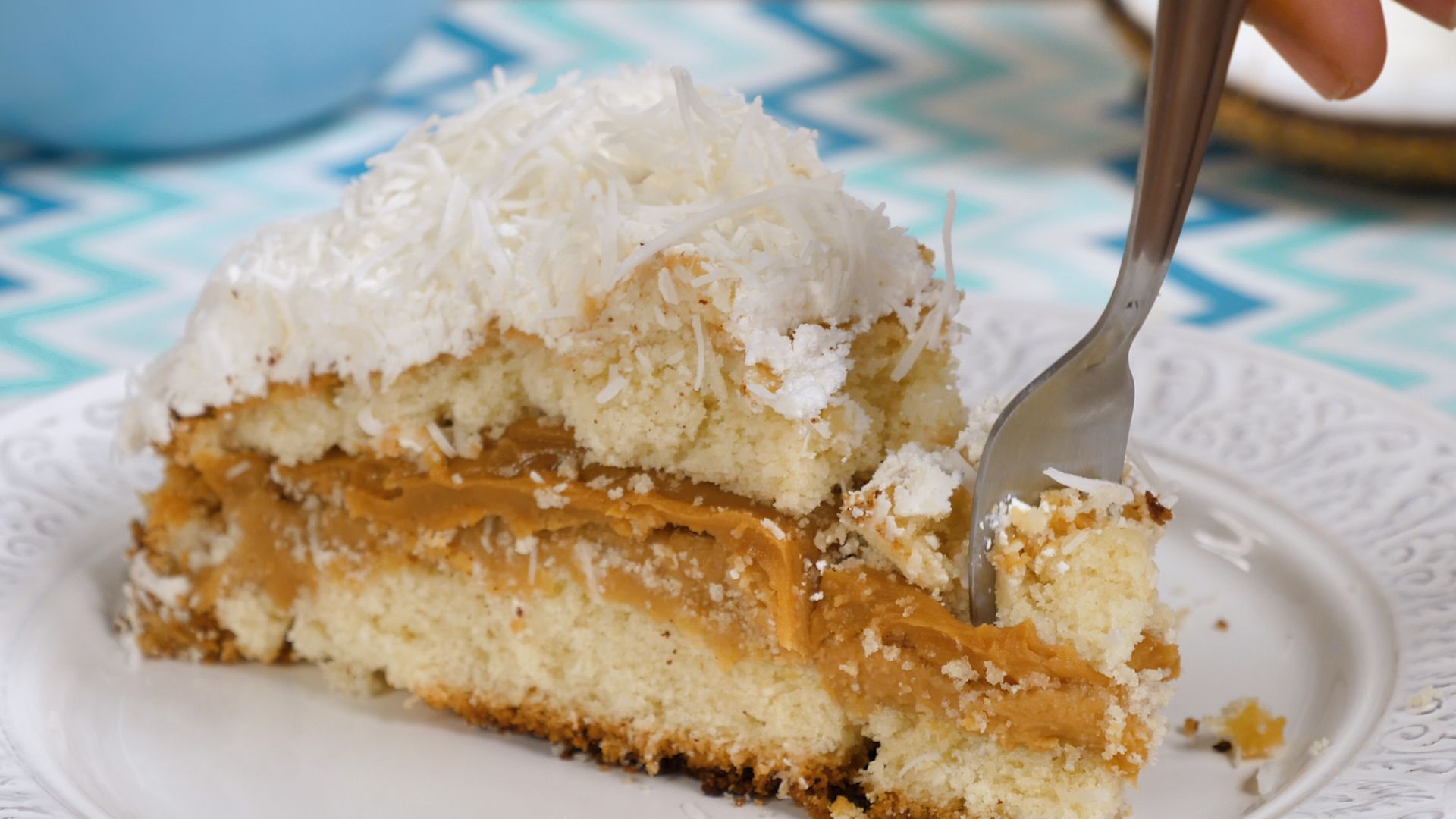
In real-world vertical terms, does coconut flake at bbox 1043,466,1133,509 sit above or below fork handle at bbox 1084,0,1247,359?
below

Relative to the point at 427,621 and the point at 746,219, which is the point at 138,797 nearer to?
the point at 427,621

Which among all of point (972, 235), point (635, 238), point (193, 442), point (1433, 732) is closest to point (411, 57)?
point (972, 235)

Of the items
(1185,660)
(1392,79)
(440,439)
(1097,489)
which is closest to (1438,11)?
(1097,489)

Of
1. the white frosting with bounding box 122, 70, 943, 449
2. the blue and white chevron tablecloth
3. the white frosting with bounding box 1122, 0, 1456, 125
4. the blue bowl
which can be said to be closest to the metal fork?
the white frosting with bounding box 122, 70, 943, 449

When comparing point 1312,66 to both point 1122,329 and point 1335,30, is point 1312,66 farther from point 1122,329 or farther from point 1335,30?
point 1122,329

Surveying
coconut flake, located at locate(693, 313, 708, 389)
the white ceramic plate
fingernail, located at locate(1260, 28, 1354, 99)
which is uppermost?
fingernail, located at locate(1260, 28, 1354, 99)

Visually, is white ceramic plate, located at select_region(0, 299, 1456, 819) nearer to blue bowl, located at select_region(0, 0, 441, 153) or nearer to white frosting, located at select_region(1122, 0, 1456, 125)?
white frosting, located at select_region(1122, 0, 1456, 125)
